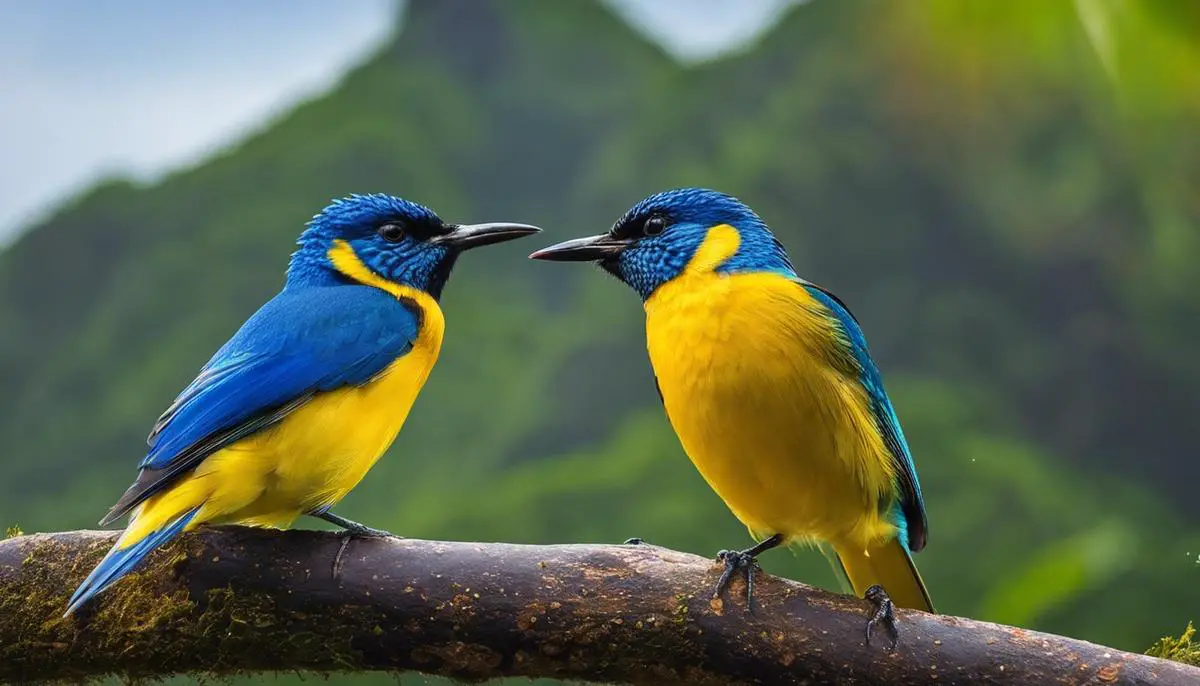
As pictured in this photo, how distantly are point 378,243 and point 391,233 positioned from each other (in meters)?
0.06

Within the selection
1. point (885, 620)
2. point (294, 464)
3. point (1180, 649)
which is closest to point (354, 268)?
point (294, 464)

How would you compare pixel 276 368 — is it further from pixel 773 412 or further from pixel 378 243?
pixel 773 412

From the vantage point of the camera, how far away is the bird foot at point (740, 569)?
3527mm

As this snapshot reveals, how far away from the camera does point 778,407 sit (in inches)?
149

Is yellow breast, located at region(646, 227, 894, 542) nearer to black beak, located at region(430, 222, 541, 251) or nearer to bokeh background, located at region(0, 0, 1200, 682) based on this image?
black beak, located at region(430, 222, 541, 251)

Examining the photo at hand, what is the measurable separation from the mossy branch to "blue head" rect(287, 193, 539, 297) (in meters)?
1.12

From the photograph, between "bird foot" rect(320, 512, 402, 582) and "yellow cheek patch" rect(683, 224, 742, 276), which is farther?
"yellow cheek patch" rect(683, 224, 742, 276)

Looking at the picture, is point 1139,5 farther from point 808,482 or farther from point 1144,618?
point 1144,618

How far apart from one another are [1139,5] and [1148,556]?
697 cm

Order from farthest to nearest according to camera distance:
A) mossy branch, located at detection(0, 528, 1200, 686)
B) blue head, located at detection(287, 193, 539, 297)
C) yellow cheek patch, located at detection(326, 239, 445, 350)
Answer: blue head, located at detection(287, 193, 539, 297)
yellow cheek patch, located at detection(326, 239, 445, 350)
mossy branch, located at detection(0, 528, 1200, 686)

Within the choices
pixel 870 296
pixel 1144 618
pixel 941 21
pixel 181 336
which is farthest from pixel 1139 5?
pixel 181 336

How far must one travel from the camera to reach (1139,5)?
2621 mm

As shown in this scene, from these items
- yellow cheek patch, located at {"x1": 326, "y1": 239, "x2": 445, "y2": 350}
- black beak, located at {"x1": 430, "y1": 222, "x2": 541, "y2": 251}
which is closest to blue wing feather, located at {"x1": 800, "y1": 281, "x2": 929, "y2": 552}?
black beak, located at {"x1": 430, "y1": 222, "x2": 541, "y2": 251}

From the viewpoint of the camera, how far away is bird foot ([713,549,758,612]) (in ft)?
11.6
